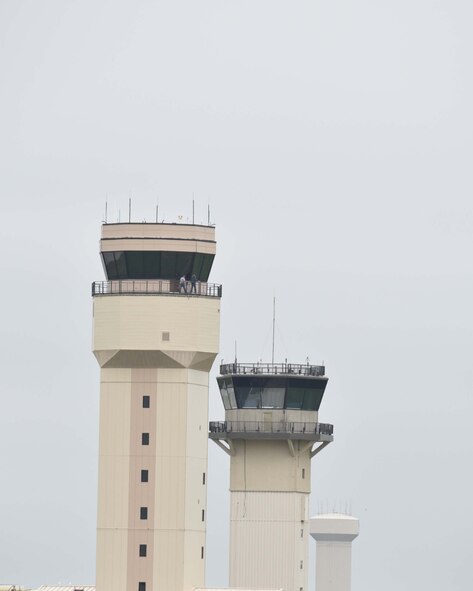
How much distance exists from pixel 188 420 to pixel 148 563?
9.29 metres

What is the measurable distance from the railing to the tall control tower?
2.5 inches

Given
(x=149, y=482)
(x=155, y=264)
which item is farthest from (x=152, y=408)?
(x=155, y=264)

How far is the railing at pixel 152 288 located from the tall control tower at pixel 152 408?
63 mm

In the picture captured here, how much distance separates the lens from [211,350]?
18562 cm

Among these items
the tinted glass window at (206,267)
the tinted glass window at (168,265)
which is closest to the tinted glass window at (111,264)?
the tinted glass window at (168,265)

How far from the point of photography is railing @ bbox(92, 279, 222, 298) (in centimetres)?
18562

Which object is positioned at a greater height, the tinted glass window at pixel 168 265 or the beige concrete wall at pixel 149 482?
the tinted glass window at pixel 168 265

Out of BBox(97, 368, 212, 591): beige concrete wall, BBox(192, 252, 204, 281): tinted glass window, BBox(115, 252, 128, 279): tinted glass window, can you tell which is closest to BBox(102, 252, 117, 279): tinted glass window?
BBox(115, 252, 128, 279): tinted glass window

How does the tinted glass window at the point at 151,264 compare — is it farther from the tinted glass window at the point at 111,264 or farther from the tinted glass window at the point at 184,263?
the tinted glass window at the point at 111,264

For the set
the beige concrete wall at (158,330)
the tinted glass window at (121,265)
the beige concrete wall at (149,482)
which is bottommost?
the beige concrete wall at (149,482)

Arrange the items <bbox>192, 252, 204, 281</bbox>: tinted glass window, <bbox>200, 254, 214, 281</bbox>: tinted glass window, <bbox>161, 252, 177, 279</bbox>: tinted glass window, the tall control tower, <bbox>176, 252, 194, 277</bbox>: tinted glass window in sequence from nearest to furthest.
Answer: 1. the tall control tower
2. <bbox>161, 252, 177, 279</bbox>: tinted glass window
3. <bbox>176, 252, 194, 277</bbox>: tinted glass window
4. <bbox>192, 252, 204, 281</bbox>: tinted glass window
5. <bbox>200, 254, 214, 281</bbox>: tinted glass window

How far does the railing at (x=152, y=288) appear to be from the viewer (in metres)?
186

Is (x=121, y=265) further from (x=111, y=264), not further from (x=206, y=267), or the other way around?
(x=206, y=267)

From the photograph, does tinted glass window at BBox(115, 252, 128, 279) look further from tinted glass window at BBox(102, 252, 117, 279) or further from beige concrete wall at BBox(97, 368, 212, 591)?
beige concrete wall at BBox(97, 368, 212, 591)
